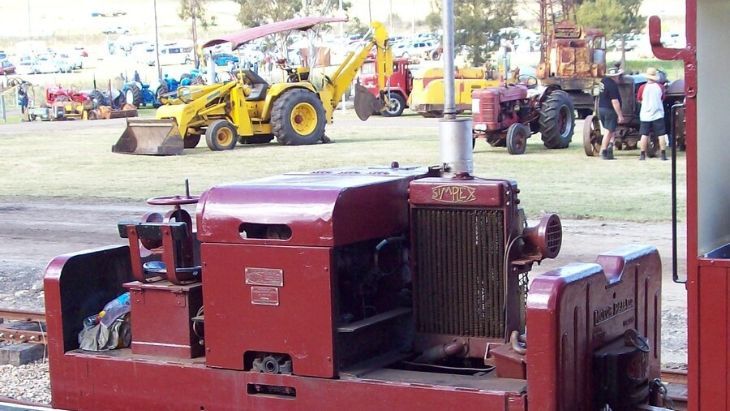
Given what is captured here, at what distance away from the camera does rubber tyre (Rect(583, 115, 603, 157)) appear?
70.6 feet

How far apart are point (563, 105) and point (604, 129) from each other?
9.06 ft

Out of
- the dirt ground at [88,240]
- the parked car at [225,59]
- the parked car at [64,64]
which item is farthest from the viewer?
the parked car at [64,64]

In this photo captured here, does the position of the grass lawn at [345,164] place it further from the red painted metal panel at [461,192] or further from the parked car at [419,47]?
the parked car at [419,47]

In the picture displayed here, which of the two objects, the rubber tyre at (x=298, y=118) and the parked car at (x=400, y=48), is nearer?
the rubber tyre at (x=298, y=118)

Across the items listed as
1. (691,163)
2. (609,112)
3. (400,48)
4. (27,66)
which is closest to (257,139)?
(609,112)

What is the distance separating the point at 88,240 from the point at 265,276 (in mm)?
9390

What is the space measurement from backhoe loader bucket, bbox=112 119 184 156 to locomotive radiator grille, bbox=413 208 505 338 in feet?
66.6

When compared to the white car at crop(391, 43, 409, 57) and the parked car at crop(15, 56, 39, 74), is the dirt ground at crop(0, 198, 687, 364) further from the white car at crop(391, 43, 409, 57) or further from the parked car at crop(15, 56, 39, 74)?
the parked car at crop(15, 56, 39, 74)

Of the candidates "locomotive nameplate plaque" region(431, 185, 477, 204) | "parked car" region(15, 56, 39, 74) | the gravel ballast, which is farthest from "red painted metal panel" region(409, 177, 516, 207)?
"parked car" region(15, 56, 39, 74)

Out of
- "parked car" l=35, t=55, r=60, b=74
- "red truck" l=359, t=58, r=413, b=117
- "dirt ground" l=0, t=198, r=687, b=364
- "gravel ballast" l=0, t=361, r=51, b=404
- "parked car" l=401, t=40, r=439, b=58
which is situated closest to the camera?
"gravel ballast" l=0, t=361, r=51, b=404

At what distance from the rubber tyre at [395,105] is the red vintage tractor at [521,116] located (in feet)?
49.4

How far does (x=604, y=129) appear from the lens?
69.5 ft

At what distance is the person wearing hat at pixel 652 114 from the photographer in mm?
20109

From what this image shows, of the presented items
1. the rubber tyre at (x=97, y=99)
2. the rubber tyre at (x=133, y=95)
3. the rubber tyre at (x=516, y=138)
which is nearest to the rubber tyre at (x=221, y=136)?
the rubber tyre at (x=516, y=138)
